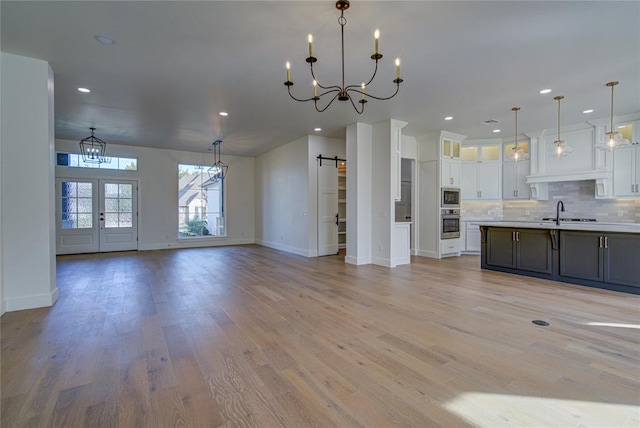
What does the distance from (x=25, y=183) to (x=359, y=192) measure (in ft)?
17.1

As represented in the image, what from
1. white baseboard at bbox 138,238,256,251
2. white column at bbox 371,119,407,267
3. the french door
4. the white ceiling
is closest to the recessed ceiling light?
the white ceiling

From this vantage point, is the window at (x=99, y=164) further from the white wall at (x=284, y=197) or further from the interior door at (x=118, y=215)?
the white wall at (x=284, y=197)

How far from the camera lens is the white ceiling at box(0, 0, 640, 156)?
279 cm

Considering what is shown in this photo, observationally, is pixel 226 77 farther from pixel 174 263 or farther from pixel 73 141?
pixel 73 141

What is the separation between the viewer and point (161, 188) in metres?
9.17

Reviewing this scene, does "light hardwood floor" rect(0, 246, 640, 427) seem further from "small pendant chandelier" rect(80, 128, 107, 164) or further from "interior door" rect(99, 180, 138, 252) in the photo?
"small pendant chandelier" rect(80, 128, 107, 164)

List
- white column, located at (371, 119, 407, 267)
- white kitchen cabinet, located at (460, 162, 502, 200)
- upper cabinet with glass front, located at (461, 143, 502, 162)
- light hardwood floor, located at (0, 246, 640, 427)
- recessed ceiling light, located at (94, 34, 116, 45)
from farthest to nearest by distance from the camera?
1. upper cabinet with glass front, located at (461, 143, 502, 162)
2. white kitchen cabinet, located at (460, 162, 502, 200)
3. white column, located at (371, 119, 407, 267)
4. recessed ceiling light, located at (94, 34, 116, 45)
5. light hardwood floor, located at (0, 246, 640, 427)

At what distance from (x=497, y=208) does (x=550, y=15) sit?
617 centimetres

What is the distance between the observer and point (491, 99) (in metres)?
5.04

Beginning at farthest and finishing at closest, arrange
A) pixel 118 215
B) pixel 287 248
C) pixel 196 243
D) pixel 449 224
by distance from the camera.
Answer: pixel 196 243 → pixel 118 215 → pixel 287 248 → pixel 449 224

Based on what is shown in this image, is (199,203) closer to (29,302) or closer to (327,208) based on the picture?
(327,208)

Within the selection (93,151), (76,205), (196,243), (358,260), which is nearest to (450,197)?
(358,260)

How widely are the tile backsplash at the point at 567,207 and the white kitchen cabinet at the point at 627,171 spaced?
37 cm

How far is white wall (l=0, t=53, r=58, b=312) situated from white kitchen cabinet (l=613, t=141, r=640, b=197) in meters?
9.33
